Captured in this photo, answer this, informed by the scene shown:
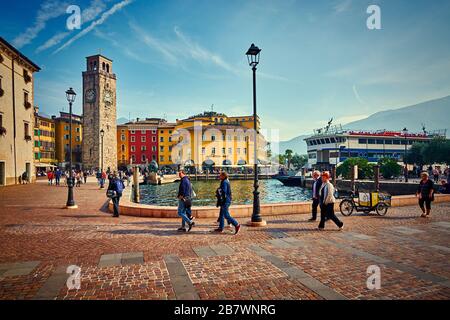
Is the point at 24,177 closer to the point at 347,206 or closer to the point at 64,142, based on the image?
the point at 347,206

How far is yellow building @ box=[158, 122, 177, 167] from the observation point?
268ft

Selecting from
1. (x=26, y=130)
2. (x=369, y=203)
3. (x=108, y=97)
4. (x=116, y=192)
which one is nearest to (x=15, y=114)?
(x=26, y=130)

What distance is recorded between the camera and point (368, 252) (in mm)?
6180

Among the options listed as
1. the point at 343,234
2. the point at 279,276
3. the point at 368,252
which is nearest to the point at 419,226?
the point at 343,234

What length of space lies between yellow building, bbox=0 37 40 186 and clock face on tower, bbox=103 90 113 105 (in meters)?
32.0

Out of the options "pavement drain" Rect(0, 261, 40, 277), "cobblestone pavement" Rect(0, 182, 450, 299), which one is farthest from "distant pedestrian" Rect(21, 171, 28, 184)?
"pavement drain" Rect(0, 261, 40, 277)

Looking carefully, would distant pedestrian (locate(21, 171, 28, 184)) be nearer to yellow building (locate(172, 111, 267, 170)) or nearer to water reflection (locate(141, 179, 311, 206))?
water reflection (locate(141, 179, 311, 206))

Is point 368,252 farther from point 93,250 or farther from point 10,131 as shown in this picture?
point 10,131

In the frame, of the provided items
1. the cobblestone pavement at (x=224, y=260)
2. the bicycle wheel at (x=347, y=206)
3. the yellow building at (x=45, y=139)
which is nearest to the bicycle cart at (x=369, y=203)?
the bicycle wheel at (x=347, y=206)

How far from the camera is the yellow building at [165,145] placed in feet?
268

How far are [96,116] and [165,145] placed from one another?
23.1m

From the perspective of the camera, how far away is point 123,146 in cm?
8119

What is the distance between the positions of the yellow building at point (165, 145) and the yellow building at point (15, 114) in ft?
158
